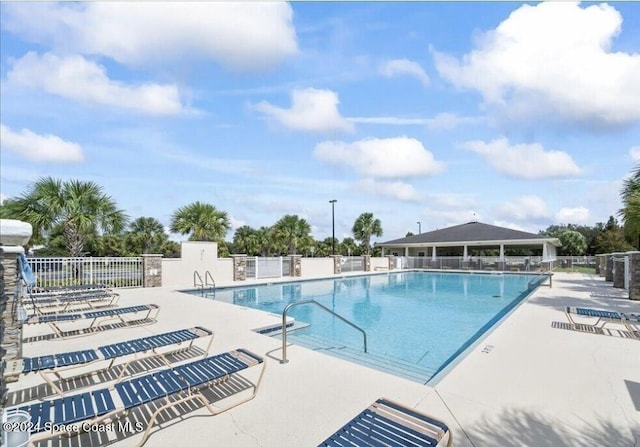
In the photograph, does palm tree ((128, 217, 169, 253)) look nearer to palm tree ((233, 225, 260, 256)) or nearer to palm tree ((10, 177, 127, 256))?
palm tree ((233, 225, 260, 256))

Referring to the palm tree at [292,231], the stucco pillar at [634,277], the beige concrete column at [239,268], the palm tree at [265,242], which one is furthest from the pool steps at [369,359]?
the palm tree at [265,242]

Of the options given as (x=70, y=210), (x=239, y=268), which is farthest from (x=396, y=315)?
(x=70, y=210)

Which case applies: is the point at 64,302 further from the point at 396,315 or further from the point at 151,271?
the point at 396,315

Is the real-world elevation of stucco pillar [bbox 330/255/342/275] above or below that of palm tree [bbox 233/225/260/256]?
below

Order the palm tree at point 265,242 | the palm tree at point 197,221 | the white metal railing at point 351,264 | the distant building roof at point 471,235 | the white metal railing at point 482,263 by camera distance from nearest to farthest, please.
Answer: the palm tree at point 197,221 → the white metal railing at point 482,263 → the white metal railing at point 351,264 → the distant building roof at point 471,235 → the palm tree at point 265,242

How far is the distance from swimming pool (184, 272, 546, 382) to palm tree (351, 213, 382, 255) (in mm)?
17428

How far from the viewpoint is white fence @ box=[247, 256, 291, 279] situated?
→ 20.0 m

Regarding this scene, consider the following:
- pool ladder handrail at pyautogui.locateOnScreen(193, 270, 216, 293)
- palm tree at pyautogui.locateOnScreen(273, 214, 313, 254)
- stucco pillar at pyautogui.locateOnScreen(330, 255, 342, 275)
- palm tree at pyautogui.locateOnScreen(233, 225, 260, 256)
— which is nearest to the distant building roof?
palm tree at pyautogui.locateOnScreen(273, 214, 313, 254)

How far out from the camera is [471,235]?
106 ft

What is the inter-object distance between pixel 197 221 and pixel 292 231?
1185cm

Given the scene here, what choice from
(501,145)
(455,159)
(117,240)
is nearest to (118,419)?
(455,159)

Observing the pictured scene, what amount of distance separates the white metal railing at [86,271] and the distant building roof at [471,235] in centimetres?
2587

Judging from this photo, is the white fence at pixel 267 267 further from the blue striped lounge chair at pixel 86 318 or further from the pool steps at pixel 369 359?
the pool steps at pixel 369 359

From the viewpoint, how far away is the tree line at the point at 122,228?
1314 cm
